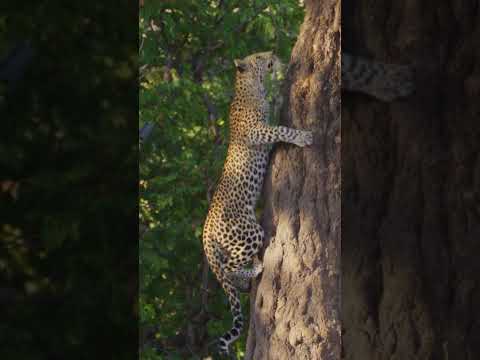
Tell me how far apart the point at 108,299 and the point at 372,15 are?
73 centimetres

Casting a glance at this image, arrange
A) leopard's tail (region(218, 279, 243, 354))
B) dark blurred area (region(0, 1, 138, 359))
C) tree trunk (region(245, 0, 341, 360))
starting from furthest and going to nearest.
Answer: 1. dark blurred area (region(0, 1, 138, 359))
2. leopard's tail (region(218, 279, 243, 354))
3. tree trunk (region(245, 0, 341, 360))

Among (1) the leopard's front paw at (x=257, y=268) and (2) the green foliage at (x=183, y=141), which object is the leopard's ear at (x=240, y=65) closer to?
(2) the green foliage at (x=183, y=141)

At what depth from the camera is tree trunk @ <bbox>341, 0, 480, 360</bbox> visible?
799mm

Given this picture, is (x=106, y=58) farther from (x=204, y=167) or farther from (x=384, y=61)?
(x=384, y=61)

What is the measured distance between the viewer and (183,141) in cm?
124

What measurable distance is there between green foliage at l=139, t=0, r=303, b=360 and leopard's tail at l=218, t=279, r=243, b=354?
0.01 m

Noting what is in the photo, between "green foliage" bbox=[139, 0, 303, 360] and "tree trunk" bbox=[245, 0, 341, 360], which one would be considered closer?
"tree trunk" bbox=[245, 0, 341, 360]

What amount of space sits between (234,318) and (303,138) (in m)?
0.32

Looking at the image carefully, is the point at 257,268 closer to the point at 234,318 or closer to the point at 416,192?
the point at 234,318

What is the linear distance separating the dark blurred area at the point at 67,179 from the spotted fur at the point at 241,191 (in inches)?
6.5

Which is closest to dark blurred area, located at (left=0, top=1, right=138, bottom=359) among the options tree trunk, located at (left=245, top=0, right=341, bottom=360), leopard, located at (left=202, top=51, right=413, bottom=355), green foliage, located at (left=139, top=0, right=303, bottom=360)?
green foliage, located at (left=139, top=0, right=303, bottom=360)

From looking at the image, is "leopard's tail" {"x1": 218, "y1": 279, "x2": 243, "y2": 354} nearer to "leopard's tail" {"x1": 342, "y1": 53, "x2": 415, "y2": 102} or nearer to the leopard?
the leopard

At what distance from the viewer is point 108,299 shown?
1.27 m

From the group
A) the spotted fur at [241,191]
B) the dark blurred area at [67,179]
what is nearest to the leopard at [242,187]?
the spotted fur at [241,191]
